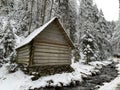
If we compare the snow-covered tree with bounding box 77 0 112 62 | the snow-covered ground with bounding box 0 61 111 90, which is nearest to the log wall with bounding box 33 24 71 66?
the snow-covered ground with bounding box 0 61 111 90

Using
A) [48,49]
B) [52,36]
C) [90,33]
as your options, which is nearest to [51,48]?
[48,49]

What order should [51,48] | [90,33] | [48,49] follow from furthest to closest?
[90,33]
[51,48]
[48,49]

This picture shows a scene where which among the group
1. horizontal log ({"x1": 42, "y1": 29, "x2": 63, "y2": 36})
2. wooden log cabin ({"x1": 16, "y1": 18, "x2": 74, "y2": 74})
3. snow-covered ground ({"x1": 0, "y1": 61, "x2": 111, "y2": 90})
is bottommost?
snow-covered ground ({"x1": 0, "y1": 61, "x2": 111, "y2": 90})

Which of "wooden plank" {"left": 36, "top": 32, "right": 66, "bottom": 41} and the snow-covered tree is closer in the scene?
"wooden plank" {"left": 36, "top": 32, "right": 66, "bottom": 41}

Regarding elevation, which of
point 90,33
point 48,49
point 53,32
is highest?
point 90,33

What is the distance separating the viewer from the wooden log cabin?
16.6 meters

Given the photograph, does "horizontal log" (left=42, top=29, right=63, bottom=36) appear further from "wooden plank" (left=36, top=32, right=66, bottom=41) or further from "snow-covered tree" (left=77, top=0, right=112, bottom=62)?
"snow-covered tree" (left=77, top=0, right=112, bottom=62)

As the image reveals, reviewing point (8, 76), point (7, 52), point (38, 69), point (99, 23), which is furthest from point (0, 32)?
point (99, 23)

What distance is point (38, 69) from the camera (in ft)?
54.4

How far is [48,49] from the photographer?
1794 centimetres

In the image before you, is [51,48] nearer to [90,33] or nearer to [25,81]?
[25,81]

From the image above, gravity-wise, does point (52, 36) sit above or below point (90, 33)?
below

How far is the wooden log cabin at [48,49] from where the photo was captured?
1658 cm

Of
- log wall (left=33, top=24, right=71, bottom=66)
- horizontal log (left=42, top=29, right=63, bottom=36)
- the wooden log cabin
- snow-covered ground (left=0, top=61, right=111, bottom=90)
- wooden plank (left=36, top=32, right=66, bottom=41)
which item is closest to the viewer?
snow-covered ground (left=0, top=61, right=111, bottom=90)
